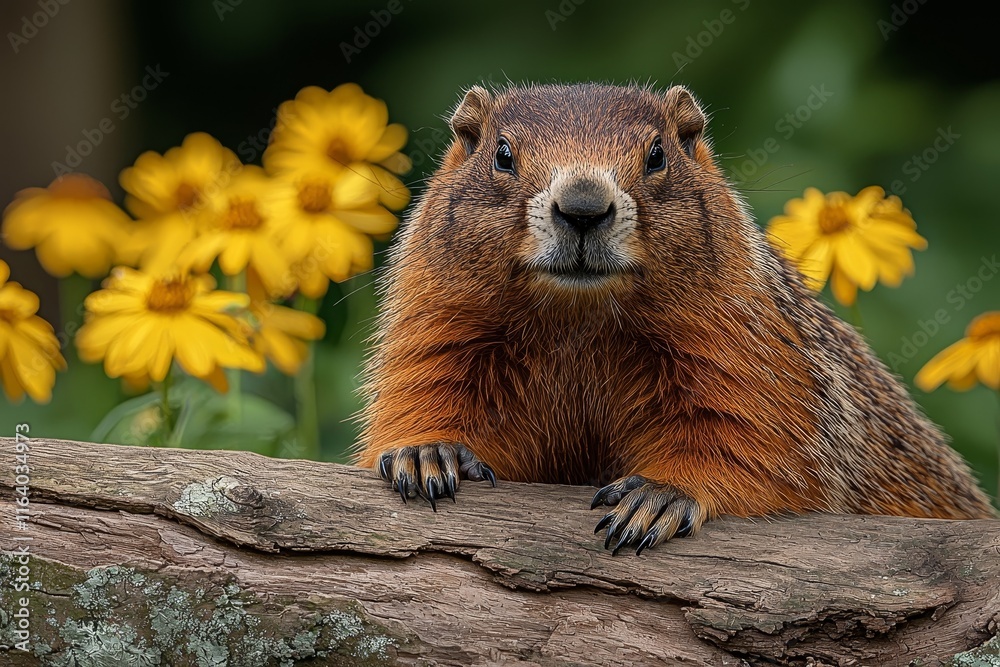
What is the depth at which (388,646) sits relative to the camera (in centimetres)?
284

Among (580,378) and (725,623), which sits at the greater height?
(580,378)

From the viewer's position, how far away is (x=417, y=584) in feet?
9.68

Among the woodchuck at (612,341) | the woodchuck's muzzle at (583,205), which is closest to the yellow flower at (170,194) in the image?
the woodchuck at (612,341)

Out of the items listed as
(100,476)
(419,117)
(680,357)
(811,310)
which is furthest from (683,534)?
(419,117)

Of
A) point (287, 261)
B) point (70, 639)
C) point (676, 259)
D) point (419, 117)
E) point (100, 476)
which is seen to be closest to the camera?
point (70, 639)

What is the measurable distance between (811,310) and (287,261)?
173 cm

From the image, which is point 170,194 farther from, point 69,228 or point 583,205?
point 583,205

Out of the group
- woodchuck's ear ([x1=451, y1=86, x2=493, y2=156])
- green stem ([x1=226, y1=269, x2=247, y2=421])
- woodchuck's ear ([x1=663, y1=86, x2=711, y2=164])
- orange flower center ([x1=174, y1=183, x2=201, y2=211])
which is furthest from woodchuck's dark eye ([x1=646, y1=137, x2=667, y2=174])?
orange flower center ([x1=174, y1=183, x2=201, y2=211])

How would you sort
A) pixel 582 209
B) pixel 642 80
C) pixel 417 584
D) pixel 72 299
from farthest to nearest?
pixel 642 80, pixel 72 299, pixel 582 209, pixel 417 584

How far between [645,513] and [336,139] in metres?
2.01

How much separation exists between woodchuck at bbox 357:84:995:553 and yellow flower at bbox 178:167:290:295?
0.41 metres

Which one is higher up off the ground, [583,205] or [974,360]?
[583,205]

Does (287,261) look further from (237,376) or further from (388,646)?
(388,646)

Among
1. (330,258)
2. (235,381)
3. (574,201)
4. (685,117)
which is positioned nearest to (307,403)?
(235,381)
